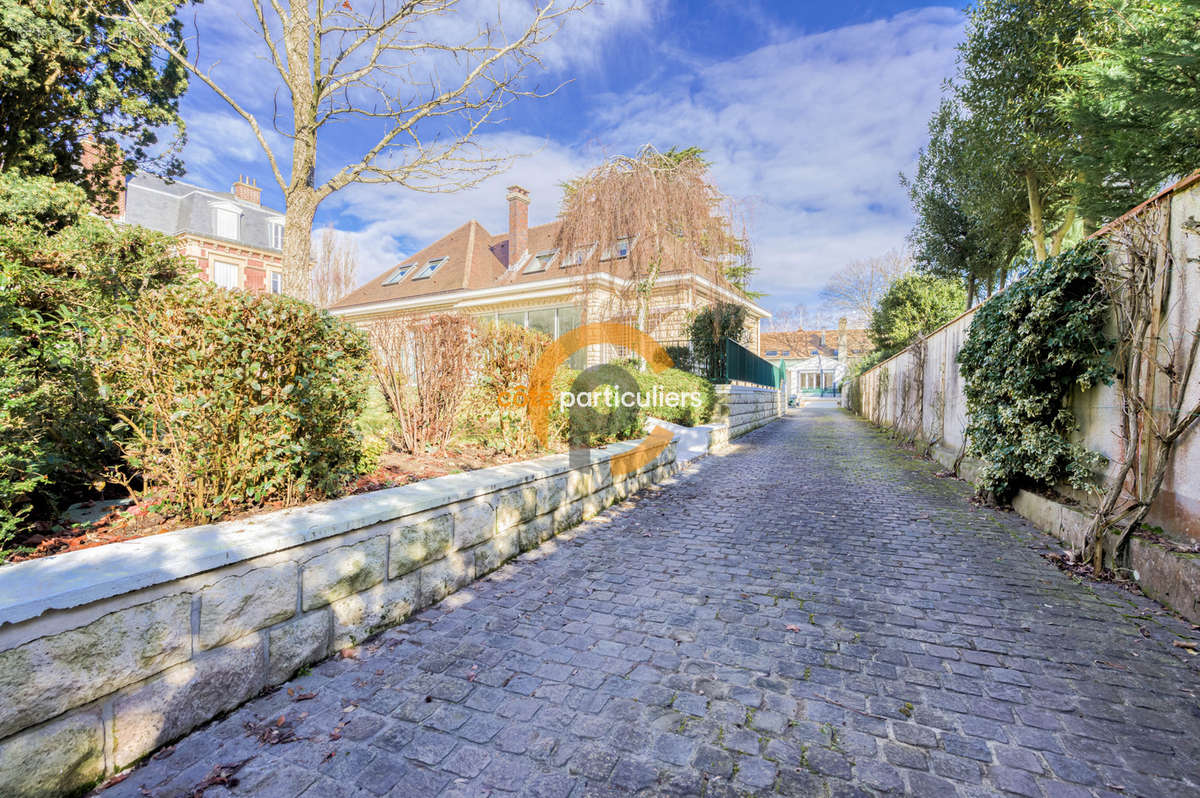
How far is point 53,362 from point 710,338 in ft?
39.5

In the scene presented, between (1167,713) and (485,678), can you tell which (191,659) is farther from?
(1167,713)

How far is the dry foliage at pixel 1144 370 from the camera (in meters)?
3.39

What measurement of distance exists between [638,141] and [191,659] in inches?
439

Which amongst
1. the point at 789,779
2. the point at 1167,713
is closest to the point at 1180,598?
the point at 1167,713

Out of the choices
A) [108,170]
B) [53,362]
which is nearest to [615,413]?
[53,362]

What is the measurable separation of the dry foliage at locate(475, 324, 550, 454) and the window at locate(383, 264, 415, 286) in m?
19.7

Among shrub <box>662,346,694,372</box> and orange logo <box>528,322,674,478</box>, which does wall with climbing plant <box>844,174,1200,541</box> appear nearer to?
orange logo <box>528,322,674,478</box>

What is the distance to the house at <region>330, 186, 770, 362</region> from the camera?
40.8 ft

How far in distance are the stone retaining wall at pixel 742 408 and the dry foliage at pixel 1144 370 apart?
8534mm

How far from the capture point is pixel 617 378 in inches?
304

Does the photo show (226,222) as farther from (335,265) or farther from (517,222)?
(517,222)

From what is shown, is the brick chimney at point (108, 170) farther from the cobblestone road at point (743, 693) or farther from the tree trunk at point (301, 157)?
the cobblestone road at point (743, 693)

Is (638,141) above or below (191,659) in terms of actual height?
above

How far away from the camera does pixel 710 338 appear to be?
13.2 m
